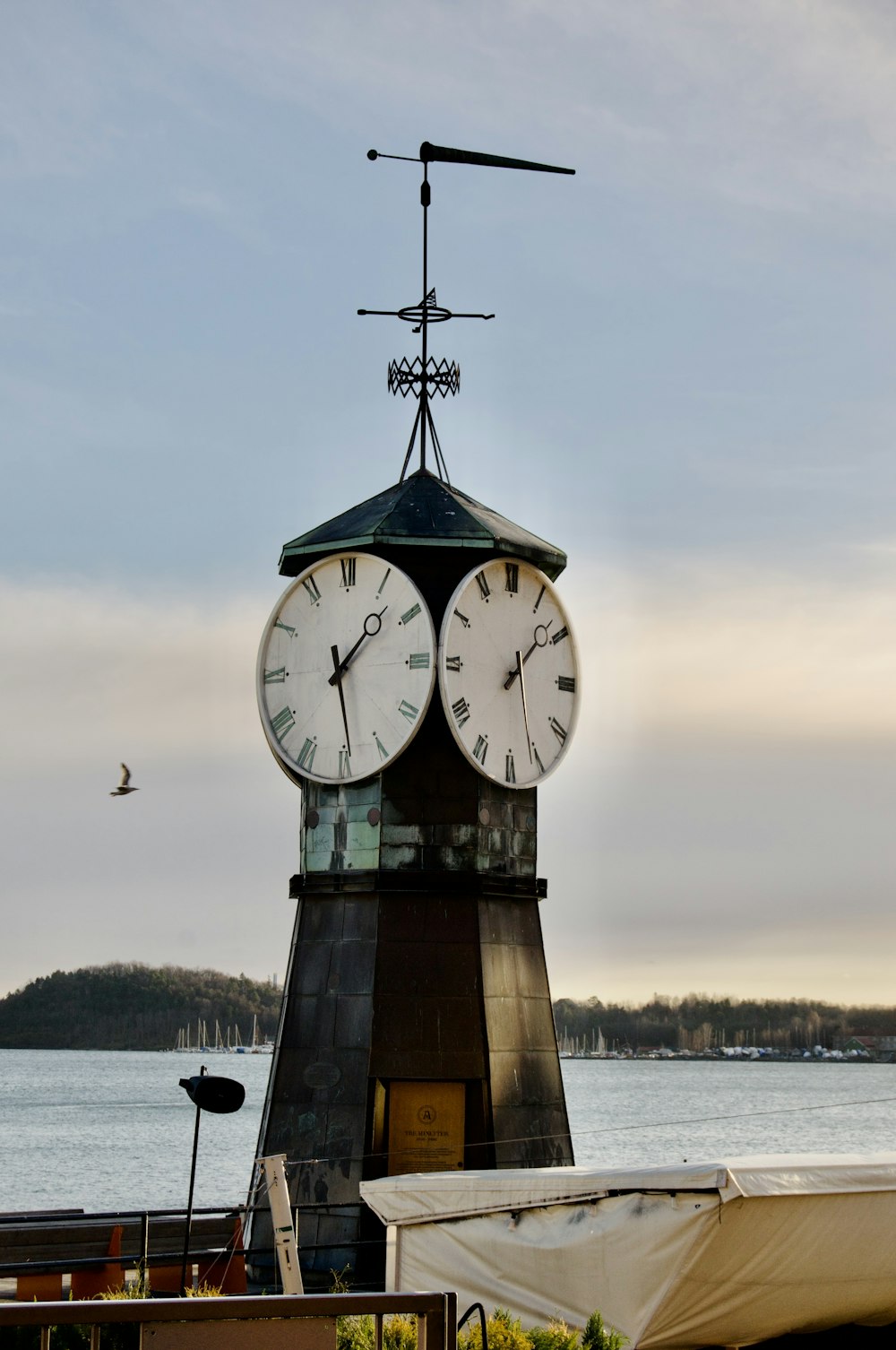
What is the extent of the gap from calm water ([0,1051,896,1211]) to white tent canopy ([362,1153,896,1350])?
963 inches

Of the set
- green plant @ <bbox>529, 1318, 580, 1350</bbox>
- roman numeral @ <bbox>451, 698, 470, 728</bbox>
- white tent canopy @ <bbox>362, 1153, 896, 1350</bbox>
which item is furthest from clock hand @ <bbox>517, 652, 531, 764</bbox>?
green plant @ <bbox>529, 1318, 580, 1350</bbox>

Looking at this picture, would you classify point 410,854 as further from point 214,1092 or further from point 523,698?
point 214,1092

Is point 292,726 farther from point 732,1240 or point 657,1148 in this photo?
point 657,1148

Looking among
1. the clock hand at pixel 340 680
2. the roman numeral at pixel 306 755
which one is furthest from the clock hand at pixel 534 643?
the roman numeral at pixel 306 755

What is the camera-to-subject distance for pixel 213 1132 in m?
122

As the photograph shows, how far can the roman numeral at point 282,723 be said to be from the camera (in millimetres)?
19859

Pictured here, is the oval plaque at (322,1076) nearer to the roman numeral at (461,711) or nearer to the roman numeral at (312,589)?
the roman numeral at (461,711)

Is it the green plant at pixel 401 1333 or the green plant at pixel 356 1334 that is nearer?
the green plant at pixel 401 1333

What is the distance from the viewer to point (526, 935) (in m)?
19.7

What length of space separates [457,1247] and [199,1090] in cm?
268

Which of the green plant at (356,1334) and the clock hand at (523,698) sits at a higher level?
the clock hand at (523,698)

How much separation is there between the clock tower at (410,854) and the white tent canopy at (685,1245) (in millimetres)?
3368

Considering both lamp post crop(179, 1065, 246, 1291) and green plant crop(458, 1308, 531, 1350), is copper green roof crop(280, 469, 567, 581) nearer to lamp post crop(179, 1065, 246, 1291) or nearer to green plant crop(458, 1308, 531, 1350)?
lamp post crop(179, 1065, 246, 1291)

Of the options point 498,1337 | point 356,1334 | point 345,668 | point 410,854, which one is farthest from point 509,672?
point 498,1337
